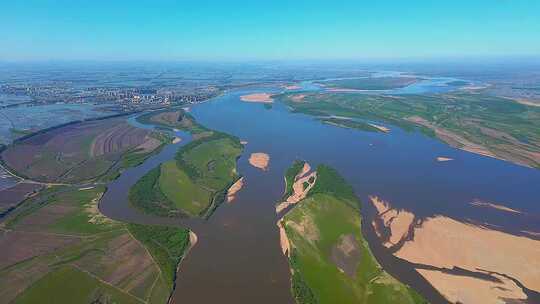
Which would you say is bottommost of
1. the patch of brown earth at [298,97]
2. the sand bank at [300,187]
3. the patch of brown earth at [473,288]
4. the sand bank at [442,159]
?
the patch of brown earth at [473,288]

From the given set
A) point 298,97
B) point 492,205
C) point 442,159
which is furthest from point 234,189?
point 298,97

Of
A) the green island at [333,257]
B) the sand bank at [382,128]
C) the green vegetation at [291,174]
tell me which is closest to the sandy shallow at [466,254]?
the green island at [333,257]

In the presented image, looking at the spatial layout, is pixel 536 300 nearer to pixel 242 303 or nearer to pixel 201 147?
pixel 242 303

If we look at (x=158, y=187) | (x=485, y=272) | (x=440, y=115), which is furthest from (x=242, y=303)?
(x=440, y=115)

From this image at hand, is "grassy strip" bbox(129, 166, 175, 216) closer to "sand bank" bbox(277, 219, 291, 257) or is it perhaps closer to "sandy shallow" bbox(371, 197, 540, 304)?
"sand bank" bbox(277, 219, 291, 257)

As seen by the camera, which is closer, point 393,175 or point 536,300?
point 536,300

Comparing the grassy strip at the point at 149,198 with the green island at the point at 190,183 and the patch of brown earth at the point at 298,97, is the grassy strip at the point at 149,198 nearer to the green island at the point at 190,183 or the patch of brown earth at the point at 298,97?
the green island at the point at 190,183

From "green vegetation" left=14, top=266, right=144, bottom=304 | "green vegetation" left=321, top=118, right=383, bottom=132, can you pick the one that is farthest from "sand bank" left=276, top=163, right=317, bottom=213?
"green vegetation" left=321, top=118, right=383, bottom=132
